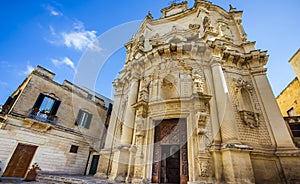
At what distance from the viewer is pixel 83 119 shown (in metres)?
15.3

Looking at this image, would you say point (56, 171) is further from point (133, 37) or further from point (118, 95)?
point (133, 37)

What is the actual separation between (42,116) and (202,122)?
1251 centimetres

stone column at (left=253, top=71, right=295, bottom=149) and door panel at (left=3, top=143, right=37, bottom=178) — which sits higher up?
stone column at (left=253, top=71, right=295, bottom=149)

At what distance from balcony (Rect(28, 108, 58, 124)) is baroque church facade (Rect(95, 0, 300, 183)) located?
5.29 meters

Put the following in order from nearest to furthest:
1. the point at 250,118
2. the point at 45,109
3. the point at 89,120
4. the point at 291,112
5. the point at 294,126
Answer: the point at 250,118
the point at 294,126
the point at 45,109
the point at 291,112
the point at 89,120

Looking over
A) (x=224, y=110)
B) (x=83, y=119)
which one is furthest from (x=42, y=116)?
(x=224, y=110)

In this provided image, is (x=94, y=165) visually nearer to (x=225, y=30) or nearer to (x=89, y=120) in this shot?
(x=89, y=120)

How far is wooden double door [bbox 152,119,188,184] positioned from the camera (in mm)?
7383

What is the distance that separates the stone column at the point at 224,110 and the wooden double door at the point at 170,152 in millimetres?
1900

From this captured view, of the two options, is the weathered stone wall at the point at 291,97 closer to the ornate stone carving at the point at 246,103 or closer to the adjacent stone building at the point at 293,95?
the adjacent stone building at the point at 293,95

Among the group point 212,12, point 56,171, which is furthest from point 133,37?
point 56,171

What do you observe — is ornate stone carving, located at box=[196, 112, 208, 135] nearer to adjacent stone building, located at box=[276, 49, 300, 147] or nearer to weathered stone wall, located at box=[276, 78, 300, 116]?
adjacent stone building, located at box=[276, 49, 300, 147]

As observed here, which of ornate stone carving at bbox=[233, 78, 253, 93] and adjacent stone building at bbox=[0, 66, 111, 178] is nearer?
ornate stone carving at bbox=[233, 78, 253, 93]

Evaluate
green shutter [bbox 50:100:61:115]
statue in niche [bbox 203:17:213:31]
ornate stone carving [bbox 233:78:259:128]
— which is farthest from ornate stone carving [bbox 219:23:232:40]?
green shutter [bbox 50:100:61:115]
